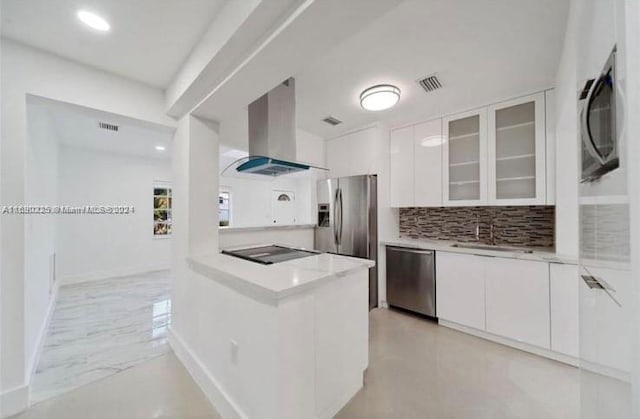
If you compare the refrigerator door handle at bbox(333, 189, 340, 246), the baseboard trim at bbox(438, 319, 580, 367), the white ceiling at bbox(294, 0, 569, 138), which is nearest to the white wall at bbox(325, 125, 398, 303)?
the refrigerator door handle at bbox(333, 189, 340, 246)

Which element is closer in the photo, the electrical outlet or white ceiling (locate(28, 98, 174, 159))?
the electrical outlet

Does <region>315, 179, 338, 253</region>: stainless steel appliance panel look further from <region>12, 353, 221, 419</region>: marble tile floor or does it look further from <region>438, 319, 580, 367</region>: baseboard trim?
<region>12, 353, 221, 419</region>: marble tile floor

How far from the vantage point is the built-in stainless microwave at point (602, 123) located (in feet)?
2.19

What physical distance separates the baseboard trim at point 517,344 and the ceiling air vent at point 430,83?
2.52m

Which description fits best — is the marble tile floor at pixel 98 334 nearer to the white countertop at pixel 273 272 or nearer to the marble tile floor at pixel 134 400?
the marble tile floor at pixel 134 400

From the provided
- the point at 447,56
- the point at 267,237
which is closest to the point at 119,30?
the point at 267,237

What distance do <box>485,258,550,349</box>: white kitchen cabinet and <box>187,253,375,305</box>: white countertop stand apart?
5.16 ft

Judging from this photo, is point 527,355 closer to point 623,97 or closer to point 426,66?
point 623,97

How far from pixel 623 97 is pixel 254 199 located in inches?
302

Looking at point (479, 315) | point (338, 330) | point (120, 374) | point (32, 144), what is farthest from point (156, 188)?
point (479, 315)

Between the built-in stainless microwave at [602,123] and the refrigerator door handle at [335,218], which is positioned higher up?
the built-in stainless microwave at [602,123]

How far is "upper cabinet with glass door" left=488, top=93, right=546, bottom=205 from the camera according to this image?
235 cm

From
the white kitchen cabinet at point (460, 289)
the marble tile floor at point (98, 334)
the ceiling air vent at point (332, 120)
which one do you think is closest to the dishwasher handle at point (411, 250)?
the white kitchen cabinet at point (460, 289)

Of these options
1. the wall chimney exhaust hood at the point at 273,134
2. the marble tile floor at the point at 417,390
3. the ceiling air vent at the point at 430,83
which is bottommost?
the marble tile floor at the point at 417,390
